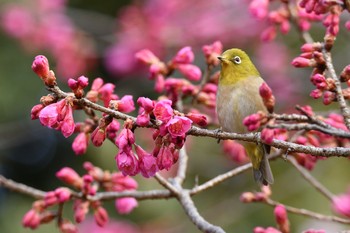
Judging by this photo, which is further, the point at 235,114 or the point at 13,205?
the point at 13,205

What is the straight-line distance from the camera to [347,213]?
10.5ft

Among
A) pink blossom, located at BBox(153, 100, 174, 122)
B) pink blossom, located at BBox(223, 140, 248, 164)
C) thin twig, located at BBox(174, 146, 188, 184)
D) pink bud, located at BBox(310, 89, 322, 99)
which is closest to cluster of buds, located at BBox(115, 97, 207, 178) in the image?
pink blossom, located at BBox(153, 100, 174, 122)

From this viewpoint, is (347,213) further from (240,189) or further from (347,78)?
(240,189)

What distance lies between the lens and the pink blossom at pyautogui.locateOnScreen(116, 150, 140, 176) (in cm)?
224

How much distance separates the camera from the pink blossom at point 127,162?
2.24 metres

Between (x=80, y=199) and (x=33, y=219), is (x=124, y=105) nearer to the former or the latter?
(x=80, y=199)

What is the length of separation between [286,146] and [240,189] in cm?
487

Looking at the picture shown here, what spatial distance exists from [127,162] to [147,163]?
0.11m

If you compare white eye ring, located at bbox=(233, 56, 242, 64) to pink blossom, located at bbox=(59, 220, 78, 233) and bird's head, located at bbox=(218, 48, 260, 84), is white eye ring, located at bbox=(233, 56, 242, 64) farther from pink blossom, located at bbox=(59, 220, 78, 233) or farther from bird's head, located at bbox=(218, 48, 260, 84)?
pink blossom, located at bbox=(59, 220, 78, 233)

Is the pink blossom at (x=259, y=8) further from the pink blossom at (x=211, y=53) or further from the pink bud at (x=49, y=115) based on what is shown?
the pink bud at (x=49, y=115)

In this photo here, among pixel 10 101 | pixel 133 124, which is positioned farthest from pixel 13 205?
pixel 133 124

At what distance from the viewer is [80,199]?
9.88 ft

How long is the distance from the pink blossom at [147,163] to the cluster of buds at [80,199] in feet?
2.10

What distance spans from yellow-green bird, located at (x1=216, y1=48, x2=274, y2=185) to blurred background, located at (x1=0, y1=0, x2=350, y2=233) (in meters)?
2.88
